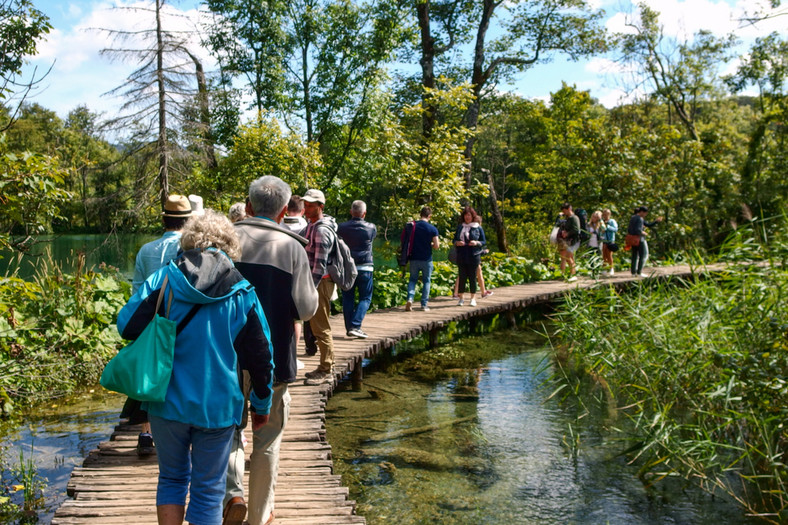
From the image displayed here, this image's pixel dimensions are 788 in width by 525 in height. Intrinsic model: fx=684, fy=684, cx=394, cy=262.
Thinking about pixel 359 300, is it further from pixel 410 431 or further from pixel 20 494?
pixel 20 494

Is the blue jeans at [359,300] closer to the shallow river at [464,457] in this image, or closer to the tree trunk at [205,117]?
the shallow river at [464,457]

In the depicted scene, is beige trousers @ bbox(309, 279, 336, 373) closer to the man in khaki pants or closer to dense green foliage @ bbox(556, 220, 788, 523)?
the man in khaki pants

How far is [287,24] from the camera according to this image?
22.5m

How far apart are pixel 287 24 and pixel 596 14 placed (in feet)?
34.4

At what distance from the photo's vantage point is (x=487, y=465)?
660 centimetres

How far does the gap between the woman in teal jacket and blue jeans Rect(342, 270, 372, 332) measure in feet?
17.6

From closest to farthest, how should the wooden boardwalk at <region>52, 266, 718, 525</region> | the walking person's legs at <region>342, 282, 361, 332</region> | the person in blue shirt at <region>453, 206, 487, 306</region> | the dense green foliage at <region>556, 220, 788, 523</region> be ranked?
the wooden boardwalk at <region>52, 266, 718, 525</region> → the dense green foliage at <region>556, 220, 788, 523</region> → the walking person's legs at <region>342, 282, 361, 332</region> → the person in blue shirt at <region>453, 206, 487, 306</region>

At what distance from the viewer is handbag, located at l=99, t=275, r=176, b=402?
2766mm

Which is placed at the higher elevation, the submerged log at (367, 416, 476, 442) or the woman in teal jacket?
the woman in teal jacket

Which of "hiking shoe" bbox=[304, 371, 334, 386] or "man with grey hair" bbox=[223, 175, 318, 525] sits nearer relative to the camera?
"man with grey hair" bbox=[223, 175, 318, 525]

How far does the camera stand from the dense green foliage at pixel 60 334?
25.1 feet

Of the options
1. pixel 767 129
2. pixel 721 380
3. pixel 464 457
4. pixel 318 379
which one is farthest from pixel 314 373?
pixel 767 129

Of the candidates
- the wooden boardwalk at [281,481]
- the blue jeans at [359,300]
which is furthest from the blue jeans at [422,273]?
the wooden boardwalk at [281,481]

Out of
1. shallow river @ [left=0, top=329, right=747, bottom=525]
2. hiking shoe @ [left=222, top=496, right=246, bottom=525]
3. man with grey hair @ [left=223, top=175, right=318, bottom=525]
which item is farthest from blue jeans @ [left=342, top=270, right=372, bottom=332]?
hiking shoe @ [left=222, top=496, right=246, bottom=525]
